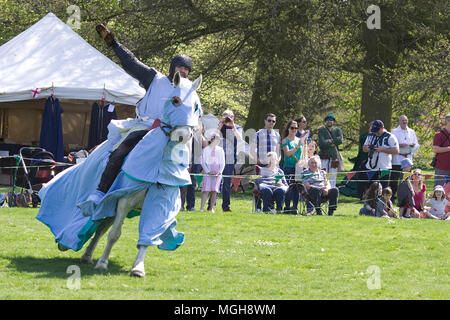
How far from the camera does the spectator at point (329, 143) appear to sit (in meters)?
16.0

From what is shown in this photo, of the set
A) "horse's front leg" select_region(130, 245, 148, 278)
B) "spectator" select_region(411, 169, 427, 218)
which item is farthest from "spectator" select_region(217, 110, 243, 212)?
"horse's front leg" select_region(130, 245, 148, 278)

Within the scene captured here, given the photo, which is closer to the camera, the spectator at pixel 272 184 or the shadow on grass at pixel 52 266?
the shadow on grass at pixel 52 266

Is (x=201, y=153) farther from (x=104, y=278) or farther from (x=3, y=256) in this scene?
(x=104, y=278)

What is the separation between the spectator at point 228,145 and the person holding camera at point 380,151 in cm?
241

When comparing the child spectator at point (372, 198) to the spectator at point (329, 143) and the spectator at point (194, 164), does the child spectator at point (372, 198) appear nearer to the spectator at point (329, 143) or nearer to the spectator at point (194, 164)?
the spectator at point (329, 143)

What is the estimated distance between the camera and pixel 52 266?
766cm

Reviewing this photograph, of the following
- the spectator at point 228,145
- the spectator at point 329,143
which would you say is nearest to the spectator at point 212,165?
the spectator at point 228,145

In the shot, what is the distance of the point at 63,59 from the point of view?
57.4 ft

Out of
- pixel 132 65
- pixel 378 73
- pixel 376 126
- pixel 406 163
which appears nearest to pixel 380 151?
pixel 376 126

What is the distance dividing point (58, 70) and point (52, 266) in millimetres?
10137

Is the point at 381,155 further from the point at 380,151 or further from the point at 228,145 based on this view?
the point at 228,145

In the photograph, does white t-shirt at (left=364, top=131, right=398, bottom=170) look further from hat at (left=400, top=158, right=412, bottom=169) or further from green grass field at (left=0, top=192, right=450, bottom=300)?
green grass field at (left=0, top=192, right=450, bottom=300)

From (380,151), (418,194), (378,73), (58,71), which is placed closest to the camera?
(418,194)

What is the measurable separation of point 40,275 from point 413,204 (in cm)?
871
